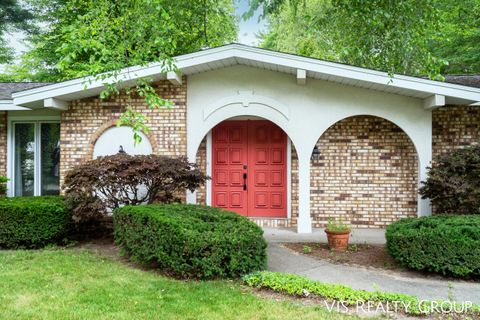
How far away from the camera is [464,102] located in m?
7.99

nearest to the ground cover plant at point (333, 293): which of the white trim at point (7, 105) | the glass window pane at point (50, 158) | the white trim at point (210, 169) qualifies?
the white trim at point (210, 169)

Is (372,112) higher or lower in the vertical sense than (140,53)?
lower

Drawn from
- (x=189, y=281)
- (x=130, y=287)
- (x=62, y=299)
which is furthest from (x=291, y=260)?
(x=62, y=299)

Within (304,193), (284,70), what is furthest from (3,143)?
(304,193)

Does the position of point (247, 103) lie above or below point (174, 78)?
below

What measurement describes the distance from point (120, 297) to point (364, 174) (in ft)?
20.7

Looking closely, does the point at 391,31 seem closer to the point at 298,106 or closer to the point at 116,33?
the point at 298,106

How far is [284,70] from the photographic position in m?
8.38

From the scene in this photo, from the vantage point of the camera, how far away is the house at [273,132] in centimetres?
802

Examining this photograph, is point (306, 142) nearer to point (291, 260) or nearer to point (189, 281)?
point (291, 260)

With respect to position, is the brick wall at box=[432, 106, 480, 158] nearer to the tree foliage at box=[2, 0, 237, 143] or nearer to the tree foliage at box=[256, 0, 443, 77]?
the tree foliage at box=[256, 0, 443, 77]

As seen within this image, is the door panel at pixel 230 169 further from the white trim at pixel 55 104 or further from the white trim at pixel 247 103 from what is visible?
the white trim at pixel 55 104

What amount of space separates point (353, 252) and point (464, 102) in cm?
403

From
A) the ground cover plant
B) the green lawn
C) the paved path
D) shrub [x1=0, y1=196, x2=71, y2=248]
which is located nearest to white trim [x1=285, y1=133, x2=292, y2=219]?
the paved path
